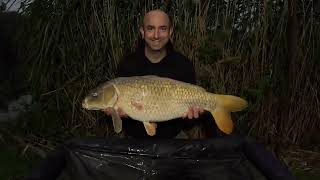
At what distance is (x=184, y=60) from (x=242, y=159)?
494 mm

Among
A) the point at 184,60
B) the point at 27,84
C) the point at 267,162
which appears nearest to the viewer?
the point at 267,162

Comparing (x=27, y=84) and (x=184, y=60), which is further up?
(x=184, y=60)

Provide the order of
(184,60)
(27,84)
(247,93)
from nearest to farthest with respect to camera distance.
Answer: (184,60) < (247,93) < (27,84)

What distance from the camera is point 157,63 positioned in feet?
8.87

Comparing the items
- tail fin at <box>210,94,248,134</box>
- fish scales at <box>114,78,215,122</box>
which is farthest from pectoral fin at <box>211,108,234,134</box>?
fish scales at <box>114,78,215,122</box>

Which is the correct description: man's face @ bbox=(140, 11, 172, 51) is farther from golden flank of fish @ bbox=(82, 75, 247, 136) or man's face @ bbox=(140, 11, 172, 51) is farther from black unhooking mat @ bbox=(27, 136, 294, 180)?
black unhooking mat @ bbox=(27, 136, 294, 180)

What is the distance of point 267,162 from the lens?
2520mm

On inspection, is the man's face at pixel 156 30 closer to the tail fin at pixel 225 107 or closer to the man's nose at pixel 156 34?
the man's nose at pixel 156 34

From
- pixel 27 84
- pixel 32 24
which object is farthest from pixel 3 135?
pixel 32 24

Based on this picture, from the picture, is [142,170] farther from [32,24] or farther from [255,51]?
[32,24]

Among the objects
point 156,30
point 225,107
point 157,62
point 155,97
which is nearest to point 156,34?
point 156,30

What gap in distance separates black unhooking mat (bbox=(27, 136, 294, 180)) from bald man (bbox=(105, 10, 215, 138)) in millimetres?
108

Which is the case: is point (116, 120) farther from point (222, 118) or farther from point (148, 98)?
point (222, 118)

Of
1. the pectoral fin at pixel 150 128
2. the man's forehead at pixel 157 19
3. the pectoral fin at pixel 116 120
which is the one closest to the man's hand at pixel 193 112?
the pectoral fin at pixel 150 128
